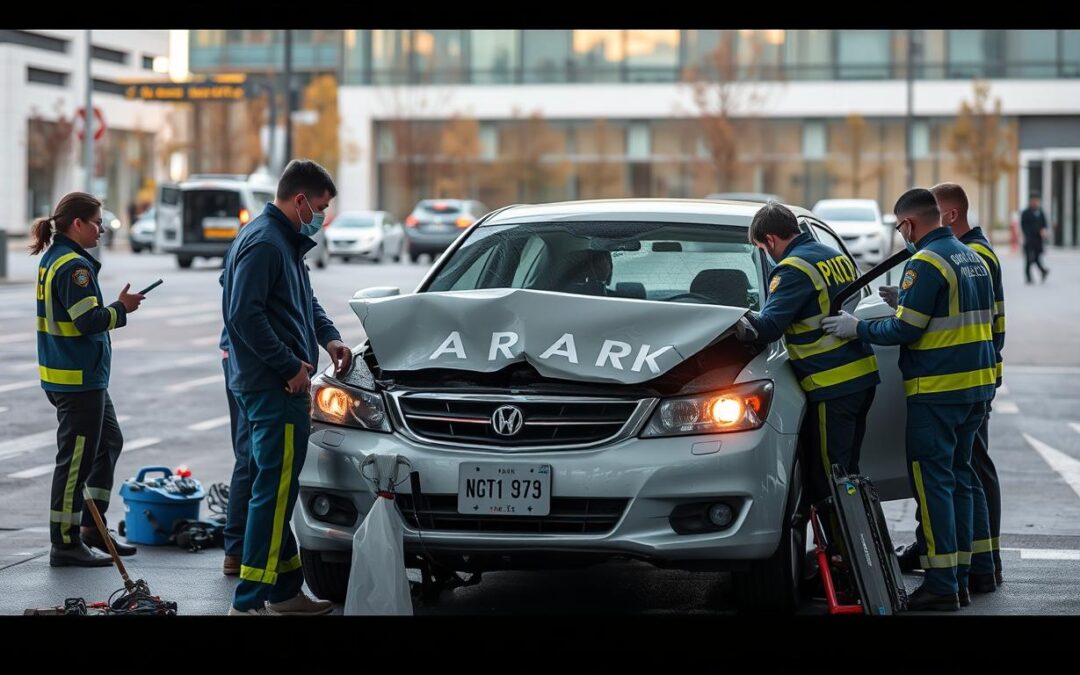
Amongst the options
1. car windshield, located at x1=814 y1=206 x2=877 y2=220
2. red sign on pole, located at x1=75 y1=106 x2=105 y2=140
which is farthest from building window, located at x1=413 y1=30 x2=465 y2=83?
car windshield, located at x1=814 y1=206 x2=877 y2=220

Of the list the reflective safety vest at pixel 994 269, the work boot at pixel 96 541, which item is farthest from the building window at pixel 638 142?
the reflective safety vest at pixel 994 269

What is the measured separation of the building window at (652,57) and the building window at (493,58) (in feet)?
15.9

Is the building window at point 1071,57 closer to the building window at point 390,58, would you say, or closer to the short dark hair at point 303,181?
→ the building window at point 390,58

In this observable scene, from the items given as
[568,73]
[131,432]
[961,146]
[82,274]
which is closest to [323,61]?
[568,73]

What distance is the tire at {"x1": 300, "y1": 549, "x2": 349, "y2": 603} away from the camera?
21.7 ft

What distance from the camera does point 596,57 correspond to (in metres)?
67.2

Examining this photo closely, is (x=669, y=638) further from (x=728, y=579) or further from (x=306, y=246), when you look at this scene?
(x=306, y=246)

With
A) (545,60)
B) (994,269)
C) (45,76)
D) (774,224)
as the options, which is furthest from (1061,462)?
(45,76)

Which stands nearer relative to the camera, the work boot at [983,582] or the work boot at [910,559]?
the work boot at [983,582]

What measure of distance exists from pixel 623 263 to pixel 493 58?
62056 mm

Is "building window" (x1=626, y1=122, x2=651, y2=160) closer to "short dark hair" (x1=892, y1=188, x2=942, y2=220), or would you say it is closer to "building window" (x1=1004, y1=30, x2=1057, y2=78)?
"building window" (x1=1004, y1=30, x2=1057, y2=78)

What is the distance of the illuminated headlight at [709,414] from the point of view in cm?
596

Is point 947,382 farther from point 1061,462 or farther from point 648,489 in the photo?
point 1061,462

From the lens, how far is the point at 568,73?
67562mm
